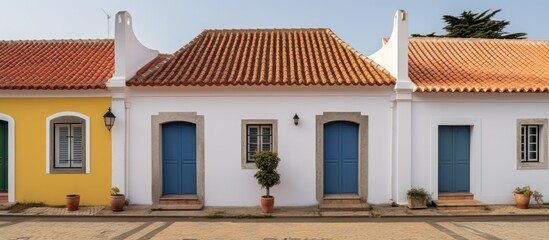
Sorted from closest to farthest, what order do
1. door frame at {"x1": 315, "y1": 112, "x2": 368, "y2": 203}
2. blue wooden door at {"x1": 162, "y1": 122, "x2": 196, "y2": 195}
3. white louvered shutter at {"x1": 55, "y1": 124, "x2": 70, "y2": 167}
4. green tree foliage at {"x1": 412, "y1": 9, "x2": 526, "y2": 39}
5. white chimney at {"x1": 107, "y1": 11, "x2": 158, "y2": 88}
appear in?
1. white chimney at {"x1": 107, "y1": 11, "x2": 158, "y2": 88}
2. door frame at {"x1": 315, "y1": 112, "x2": 368, "y2": 203}
3. blue wooden door at {"x1": 162, "y1": 122, "x2": 196, "y2": 195}
4. white louvered shutter at {"x1": 55, "y1": 124, "x2": 70, "y2": 167}
5. green tree foliage at {"x1": 412, "y1": 9, "x2": 526, "y2": 39}

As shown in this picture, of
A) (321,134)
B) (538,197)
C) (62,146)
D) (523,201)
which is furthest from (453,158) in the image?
(62,146)

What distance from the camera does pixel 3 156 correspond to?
34.8 ft

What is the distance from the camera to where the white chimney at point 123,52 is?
1000 cm

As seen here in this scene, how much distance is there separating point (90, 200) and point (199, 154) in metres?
3.22

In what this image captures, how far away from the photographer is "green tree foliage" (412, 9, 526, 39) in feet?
83.8

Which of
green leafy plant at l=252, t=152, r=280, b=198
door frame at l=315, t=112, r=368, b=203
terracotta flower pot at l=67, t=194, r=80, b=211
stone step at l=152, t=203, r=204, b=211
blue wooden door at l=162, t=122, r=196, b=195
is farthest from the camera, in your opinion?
blue wooden door at l=162, t=122, r=196, b=195

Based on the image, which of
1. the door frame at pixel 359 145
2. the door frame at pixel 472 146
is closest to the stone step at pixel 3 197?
the door frame at pixel 359 145

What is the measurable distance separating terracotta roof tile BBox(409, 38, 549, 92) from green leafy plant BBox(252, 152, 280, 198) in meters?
4.11

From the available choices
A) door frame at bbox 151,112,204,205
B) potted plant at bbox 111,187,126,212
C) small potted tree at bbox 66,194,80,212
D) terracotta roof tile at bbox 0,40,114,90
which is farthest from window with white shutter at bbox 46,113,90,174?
door frame at bbox 151,112,204,205

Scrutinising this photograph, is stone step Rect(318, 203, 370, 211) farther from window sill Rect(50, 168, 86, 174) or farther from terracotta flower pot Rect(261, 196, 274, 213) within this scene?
window sill Rect(50, 168, 86, 174)

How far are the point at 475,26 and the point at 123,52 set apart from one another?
2467 centimetres

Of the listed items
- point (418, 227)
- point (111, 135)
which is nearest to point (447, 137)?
point (418, 227)

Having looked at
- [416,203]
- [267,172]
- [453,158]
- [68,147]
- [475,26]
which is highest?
[475,26]

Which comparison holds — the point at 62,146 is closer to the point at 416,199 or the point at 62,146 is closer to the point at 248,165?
the point at 248,165
